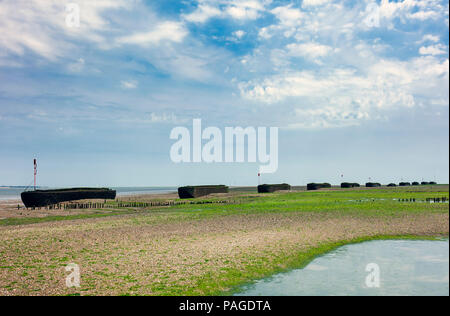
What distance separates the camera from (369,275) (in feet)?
45.2

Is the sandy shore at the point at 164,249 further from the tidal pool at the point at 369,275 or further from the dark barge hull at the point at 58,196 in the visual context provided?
the dark barge hull at the point at 58,196

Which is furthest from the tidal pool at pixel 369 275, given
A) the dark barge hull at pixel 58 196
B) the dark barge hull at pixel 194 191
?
the dark barge hull at pixel 194 191

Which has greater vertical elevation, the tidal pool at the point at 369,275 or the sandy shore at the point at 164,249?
the tidal pool at the point at 369,275

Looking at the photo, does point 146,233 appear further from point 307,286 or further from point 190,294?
point 307,286

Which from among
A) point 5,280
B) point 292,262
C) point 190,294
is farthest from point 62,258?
point 292,262

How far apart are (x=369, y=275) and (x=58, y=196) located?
220 feet

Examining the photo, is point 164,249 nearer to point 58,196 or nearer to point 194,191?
point 58,196

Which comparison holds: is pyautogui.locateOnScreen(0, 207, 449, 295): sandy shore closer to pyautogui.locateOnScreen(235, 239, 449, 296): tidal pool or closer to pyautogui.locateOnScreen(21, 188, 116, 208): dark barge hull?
pyautogui.locateOnScreen(235, 239, 449, 296): tidal pool

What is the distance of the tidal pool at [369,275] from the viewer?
39.8 ft

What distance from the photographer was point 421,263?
15109mm

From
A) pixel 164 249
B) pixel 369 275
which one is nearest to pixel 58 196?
pixel 164 249

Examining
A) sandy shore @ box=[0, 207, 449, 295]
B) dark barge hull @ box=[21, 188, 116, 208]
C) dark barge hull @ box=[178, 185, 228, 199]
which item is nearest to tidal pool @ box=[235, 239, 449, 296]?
sandy shore @ box=[0, 207, 449, 295]

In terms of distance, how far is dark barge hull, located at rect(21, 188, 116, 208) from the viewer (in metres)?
62.5

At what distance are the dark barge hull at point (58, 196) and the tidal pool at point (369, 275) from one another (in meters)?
61.2
